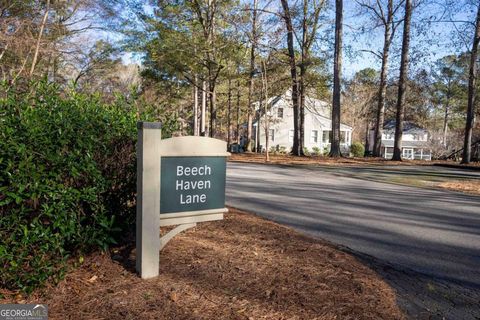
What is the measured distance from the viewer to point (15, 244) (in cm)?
264

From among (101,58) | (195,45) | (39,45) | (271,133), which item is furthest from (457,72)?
(39,45)

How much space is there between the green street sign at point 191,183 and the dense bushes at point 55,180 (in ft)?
1.75

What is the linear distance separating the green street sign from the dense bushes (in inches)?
21.0

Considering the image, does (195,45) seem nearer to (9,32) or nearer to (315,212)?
(9,32)

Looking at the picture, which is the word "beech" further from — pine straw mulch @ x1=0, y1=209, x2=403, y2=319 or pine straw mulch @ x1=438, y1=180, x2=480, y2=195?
pine straw mulch @ x1=438, y1=180, x2=480, y2=195

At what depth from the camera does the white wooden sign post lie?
3111 mm

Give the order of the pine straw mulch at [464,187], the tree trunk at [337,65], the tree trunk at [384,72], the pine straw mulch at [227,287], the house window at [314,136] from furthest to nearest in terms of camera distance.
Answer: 1. the house window at [314,136]
2. the tree trunk at [384,72]
3. the tree trunk at [337,65]
4. the pine straw mulch at [464,187]
5. the pine straw mulch at [227,287]

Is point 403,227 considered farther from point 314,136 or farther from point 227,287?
point 314,136

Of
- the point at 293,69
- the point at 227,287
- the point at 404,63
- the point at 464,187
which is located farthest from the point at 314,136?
the point at 227,287

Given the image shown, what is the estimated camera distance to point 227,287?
2.99 meters

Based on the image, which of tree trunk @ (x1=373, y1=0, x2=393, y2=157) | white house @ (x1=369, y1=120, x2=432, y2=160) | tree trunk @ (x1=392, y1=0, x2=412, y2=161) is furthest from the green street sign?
white house @ (x1=369, y1=120, x2=432, y2=160)

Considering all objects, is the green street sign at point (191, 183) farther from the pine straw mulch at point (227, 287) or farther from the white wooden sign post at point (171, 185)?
the pine straw mulch at point (227, 287)

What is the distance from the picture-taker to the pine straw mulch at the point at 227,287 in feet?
8.53

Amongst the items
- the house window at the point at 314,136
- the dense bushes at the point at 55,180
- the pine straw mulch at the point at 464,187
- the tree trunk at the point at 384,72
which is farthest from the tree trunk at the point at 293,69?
the house window at the point at 314,136
